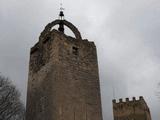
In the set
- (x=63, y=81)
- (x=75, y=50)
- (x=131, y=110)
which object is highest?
(x=131, y=110)

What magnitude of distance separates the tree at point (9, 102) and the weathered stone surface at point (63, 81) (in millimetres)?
7315

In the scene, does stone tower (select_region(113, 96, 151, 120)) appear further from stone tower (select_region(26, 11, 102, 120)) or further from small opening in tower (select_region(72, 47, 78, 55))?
small opening in tower (select_region(72, 47, 78, 55))

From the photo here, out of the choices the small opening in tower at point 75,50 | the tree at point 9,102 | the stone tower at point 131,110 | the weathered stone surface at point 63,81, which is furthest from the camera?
the stone tower at point 131,110

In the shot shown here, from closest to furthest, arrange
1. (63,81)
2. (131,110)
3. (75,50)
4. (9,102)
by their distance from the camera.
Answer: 1. (63,81)
2. (75,50)
3. (9,102)
4. (131,110)

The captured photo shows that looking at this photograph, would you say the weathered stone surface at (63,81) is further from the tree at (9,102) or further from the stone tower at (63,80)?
the tree at (9,102)

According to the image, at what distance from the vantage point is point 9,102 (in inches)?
910

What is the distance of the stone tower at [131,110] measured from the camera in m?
44.3

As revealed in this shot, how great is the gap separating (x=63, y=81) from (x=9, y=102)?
415 inches

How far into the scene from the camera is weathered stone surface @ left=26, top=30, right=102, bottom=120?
13.9 meters

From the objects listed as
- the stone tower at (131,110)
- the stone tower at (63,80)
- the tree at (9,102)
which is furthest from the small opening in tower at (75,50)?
the stone tower at (131,110)

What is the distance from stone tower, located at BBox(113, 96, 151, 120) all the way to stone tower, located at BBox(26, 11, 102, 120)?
3002cm

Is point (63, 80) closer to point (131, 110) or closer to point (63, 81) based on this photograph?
point (63, 81)

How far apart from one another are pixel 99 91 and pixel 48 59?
369 cm

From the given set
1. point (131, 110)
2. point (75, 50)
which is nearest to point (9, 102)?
point (75, 50)
